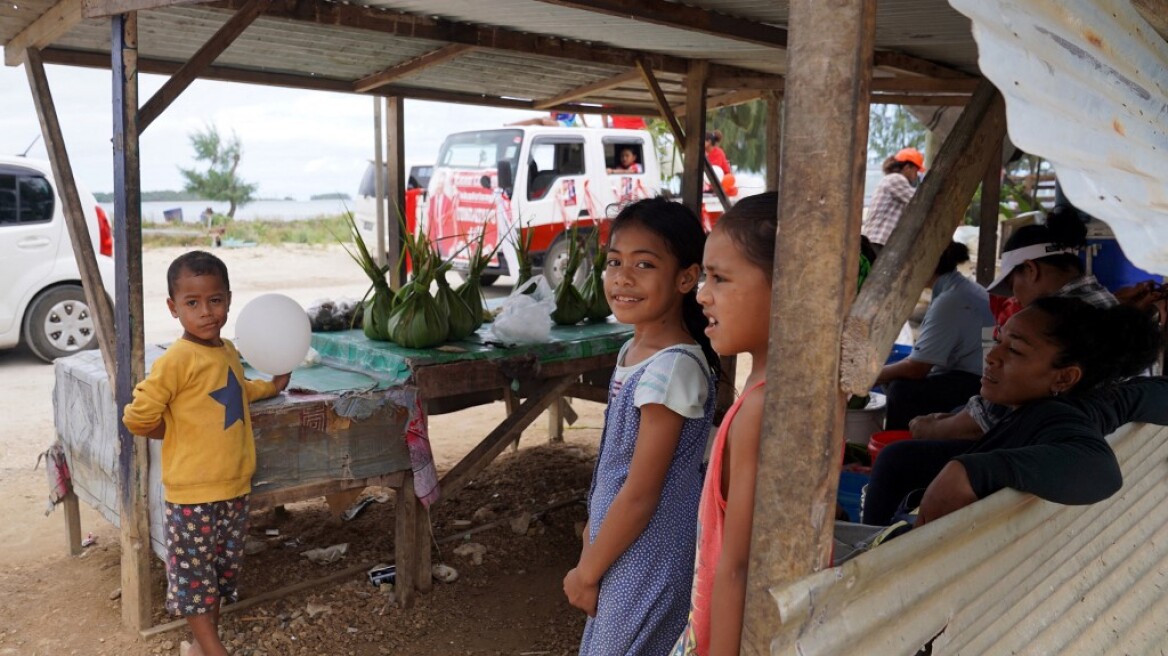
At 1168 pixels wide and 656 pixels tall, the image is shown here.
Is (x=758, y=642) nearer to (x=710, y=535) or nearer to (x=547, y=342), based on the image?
(x=710, y=535)

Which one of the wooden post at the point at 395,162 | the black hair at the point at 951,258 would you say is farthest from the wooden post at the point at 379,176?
the black hair at the point at 951,258

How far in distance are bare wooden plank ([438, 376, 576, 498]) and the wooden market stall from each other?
2 cm

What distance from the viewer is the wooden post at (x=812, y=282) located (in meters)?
1.26

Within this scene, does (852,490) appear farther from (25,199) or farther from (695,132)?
(25,199)

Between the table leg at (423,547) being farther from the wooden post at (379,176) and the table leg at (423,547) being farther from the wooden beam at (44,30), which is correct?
the wooden post at (379,176)

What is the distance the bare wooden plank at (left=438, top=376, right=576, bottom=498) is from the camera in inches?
155

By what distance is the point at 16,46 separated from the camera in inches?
147

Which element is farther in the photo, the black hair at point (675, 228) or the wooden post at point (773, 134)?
the wooden post at point (773, 134)

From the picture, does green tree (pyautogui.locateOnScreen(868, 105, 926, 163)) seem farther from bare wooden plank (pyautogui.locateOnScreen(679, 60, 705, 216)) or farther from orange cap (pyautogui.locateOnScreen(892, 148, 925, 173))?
bare wooden plank (pyautogui.locateOnScreen(679, 60, 705, 216))

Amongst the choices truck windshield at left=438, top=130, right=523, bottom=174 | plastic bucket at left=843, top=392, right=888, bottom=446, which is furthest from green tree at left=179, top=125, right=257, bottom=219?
plastic bucket at left=843, top=392, right=888, bottom=446

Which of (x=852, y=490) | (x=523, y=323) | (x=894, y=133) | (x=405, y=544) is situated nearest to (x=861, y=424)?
(x=852, y=490)

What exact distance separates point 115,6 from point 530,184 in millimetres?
8886

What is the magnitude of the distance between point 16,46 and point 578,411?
15.2 ft

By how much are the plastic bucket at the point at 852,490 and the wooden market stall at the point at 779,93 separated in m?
1.08
